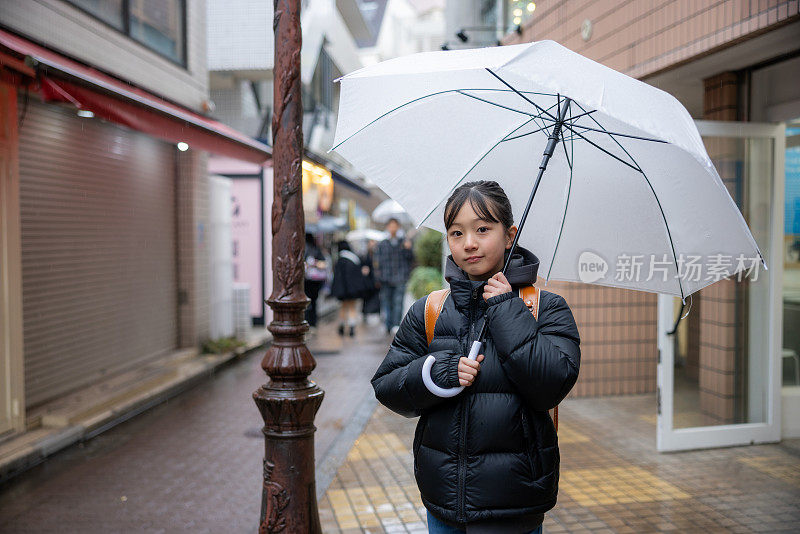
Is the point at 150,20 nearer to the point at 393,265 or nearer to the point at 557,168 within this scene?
the point at 393,265

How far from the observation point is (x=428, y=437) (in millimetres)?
2367

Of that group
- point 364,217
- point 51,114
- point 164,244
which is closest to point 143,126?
point 51,114

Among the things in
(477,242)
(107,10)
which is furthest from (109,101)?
(477,242)

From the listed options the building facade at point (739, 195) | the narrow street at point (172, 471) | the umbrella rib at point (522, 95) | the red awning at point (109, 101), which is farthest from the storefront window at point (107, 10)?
the umbrella rib at point (522, 95)

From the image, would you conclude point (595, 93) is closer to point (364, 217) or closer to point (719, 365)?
point (719, 365)

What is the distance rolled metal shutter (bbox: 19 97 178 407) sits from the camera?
728 centimetres

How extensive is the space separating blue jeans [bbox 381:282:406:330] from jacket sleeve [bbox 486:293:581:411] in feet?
37.7

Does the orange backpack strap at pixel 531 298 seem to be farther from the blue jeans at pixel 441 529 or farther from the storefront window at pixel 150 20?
the storefront window at pixel 150 20

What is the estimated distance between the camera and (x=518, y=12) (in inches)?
379

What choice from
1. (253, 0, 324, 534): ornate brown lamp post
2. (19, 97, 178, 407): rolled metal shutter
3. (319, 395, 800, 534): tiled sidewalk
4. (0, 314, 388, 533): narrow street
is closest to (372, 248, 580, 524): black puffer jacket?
(253, 0, 324, 534): ornate brown lamp post

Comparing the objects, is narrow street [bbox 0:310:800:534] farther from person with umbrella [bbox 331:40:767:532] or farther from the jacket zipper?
the jacket zipper

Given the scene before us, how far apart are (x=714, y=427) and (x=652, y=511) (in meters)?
1.68

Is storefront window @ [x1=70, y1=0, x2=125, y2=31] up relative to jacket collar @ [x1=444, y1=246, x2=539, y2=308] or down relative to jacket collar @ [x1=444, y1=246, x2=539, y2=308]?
up

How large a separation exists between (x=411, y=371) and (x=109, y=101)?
491 centimetres
